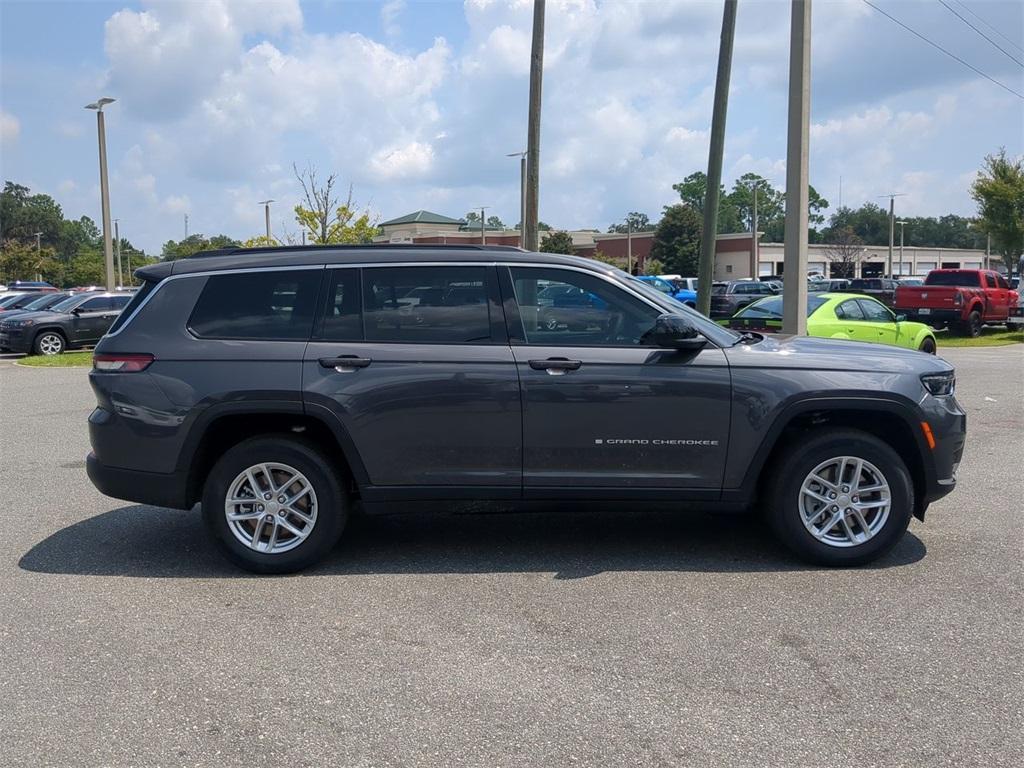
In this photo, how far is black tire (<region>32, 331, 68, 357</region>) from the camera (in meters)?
22.3

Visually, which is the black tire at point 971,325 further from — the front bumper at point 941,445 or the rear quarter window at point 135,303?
the rear quarter window at point 135,303

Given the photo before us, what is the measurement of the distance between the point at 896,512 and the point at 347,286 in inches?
Result: 137

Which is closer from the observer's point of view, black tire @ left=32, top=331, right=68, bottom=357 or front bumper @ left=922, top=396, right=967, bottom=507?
front bumper @ left=922, top=396, right=967, bottom=507

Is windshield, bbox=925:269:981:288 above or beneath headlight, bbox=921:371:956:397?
above

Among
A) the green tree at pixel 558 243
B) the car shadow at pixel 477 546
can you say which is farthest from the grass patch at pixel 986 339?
the green tree at pixel 558 243

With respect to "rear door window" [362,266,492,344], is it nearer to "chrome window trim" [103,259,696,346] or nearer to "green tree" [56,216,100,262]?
"chrome window trim" [103,259,696,346]

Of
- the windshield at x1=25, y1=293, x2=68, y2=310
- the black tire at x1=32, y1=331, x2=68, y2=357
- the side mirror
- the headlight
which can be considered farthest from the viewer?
the windshield at x1=25, y1=293, x2=68, y2=310

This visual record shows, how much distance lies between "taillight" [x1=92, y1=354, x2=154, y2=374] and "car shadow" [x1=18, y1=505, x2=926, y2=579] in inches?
47.5

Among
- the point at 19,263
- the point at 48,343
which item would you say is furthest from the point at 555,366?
the point at 19,263

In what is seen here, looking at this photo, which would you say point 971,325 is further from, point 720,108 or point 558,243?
point 558,243

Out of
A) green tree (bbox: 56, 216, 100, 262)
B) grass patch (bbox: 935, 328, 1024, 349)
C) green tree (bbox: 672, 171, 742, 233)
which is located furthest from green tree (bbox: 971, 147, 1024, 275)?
green tree (bbox: 56, 216, 100, 262)

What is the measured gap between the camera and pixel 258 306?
5.80 m

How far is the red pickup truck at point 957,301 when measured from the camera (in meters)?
25.3

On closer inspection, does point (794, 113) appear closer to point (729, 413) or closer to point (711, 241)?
point (711, 241)
